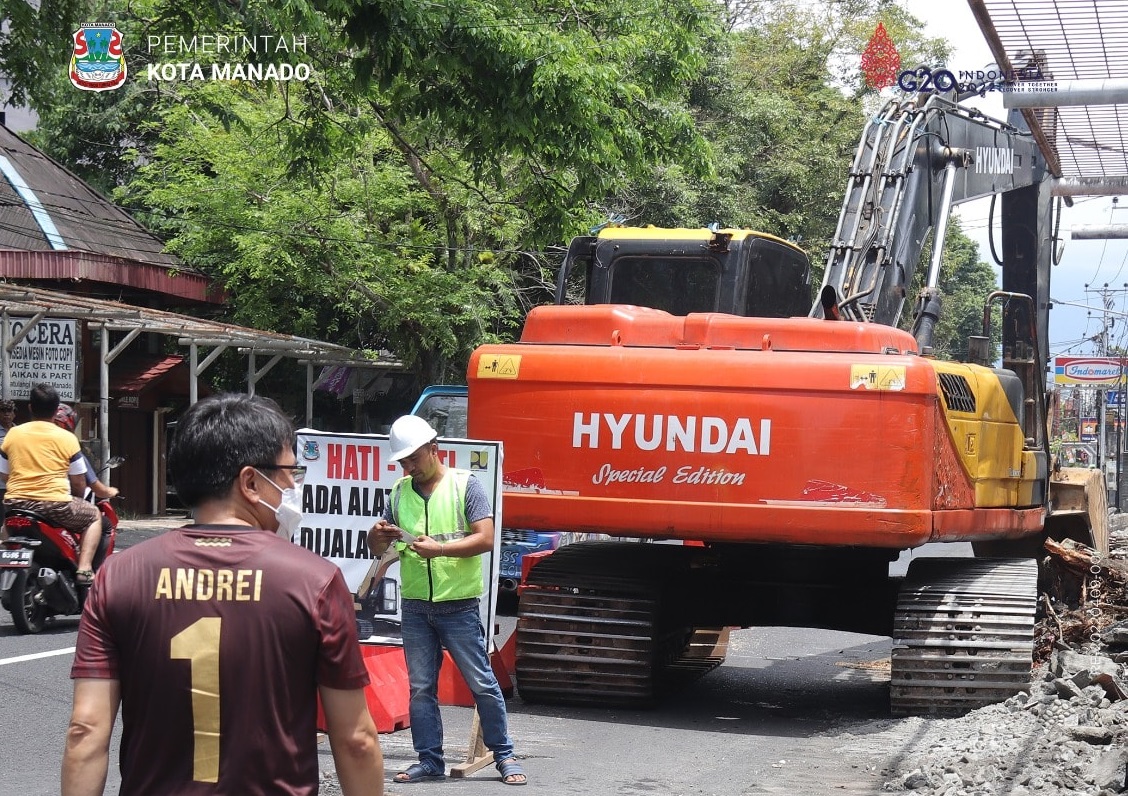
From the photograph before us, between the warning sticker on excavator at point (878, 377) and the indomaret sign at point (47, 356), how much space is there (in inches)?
638

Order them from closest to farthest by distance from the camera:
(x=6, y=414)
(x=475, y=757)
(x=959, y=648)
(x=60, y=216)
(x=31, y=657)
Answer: (x=475, y=757) → (x=959, y=648) → (x=31, y=657) → (x=6, y=414) → (x=60, y=216)

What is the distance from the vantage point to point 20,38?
13.2 metres

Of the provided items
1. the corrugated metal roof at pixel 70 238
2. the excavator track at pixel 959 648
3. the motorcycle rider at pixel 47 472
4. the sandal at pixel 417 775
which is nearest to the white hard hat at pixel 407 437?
the sandal at pixel 417 775

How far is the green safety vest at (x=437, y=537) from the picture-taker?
6.98 m

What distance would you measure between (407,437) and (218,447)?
11.9ft

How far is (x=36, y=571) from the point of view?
1148 cm

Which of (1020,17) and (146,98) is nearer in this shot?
(1020,17)

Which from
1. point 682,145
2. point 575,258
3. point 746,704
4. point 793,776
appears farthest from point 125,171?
point 793,776

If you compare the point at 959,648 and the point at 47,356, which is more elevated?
the point at 47,356

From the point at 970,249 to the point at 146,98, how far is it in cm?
3549

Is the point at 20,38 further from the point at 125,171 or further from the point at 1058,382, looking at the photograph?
the point at 1058,382

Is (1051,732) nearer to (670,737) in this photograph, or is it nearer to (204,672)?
(670,737)

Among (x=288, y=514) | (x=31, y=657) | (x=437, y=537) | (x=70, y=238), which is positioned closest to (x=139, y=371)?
(x=70, y=238)

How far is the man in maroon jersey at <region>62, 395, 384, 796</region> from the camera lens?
10.1 ft
